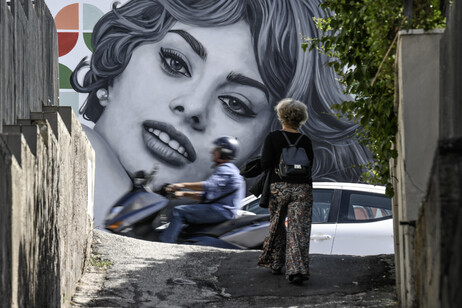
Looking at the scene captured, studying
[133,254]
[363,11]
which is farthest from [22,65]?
[133,254]

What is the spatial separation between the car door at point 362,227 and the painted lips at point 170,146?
465 centimetres

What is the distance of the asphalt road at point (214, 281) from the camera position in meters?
6.88

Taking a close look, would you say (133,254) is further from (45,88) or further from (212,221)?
(45,88)

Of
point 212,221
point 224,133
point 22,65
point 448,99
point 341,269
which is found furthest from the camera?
point 224,133

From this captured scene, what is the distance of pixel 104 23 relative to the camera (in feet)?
50.5

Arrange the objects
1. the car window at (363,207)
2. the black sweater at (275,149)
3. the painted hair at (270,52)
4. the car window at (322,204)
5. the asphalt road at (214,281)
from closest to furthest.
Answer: the asphalt road at (214,281), the black sweater at (275,149), the car window at (363,207), the car window at (322,204), the painted hair at (270,52)

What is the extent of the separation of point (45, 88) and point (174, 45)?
8836mm

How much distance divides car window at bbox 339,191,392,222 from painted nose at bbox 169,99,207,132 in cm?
465

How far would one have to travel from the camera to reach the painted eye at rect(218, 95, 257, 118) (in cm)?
1498

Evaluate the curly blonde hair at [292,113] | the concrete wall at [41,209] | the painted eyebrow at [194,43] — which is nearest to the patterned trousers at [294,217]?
the curly blonde hair at [292,113]

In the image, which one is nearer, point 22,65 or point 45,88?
point 22,65

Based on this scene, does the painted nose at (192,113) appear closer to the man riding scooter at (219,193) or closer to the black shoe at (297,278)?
the man riding scooter at (219,193)

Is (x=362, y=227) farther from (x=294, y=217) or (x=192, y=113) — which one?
(x=192, y=113)

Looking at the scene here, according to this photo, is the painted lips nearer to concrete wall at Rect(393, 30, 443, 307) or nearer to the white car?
the white car
